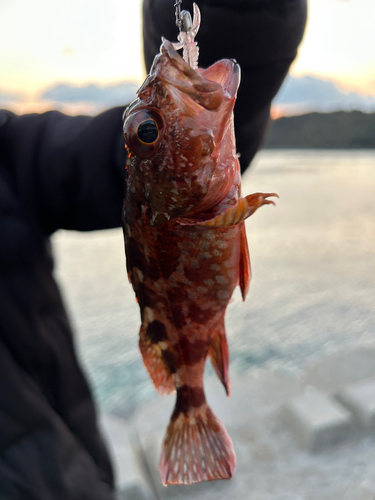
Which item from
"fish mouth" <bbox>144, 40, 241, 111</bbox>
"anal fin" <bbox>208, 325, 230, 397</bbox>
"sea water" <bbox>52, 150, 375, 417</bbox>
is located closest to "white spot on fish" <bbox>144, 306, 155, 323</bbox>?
"anal fin" <bbox>208, 325, 230, 397</bbox>

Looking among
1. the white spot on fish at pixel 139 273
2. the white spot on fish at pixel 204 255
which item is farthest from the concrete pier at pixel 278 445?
the white spot on fish at pixel 204 255

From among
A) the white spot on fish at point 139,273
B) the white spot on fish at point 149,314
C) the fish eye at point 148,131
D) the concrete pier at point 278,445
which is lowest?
the concrete pier at point 278,445

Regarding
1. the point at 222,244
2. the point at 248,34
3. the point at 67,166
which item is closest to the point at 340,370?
the point at 67,166

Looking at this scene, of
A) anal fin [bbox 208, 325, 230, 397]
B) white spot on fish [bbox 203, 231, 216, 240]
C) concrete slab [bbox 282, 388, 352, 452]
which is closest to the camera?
white spot on fish [bbox 203, 231, 216, 240]

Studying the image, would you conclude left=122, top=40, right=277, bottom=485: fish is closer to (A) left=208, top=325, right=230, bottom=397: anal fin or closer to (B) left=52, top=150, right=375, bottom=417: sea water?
(A) left=208, top=325, right=230, bottom=397: anal fin

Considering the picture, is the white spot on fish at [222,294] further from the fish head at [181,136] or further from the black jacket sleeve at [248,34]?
the black jacket sleeve at [248,34]

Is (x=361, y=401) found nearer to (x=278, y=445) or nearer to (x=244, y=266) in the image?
(x=278, y=445)

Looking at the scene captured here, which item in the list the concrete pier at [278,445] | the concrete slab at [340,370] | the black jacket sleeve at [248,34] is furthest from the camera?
the concrete slab at [340,370]
